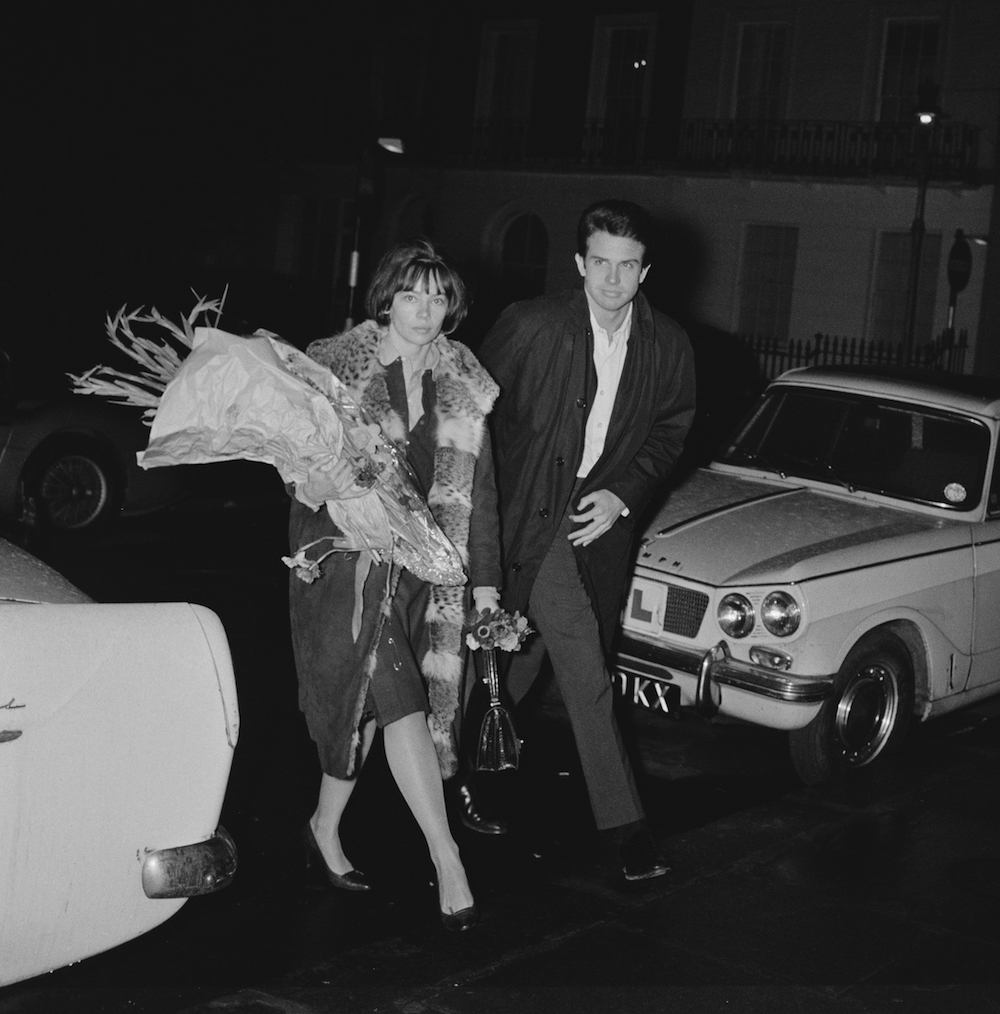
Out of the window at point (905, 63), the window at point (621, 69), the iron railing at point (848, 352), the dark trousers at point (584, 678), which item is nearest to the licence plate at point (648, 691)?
the dark trousers at point (584, 678)

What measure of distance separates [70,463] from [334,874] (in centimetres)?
693

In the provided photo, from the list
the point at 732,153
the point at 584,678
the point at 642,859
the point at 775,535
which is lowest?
the point at 642,859

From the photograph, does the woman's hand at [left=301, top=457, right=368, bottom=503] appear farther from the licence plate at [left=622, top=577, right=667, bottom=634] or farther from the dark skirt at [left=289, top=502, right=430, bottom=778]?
the licence plate at [left=622, top=577, right=667, bottom=634]

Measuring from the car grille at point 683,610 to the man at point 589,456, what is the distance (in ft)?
3.09

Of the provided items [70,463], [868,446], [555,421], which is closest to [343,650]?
[555,421]

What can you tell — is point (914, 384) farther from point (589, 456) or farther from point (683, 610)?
point (589, 456)

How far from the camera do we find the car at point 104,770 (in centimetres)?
261

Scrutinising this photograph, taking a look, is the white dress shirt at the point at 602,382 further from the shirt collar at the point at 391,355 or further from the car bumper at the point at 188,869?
the car bumper at the point at 188,869

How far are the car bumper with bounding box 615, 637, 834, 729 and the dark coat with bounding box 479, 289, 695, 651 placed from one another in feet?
3.21

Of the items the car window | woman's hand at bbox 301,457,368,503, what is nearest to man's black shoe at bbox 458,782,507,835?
woman's hand at bbox 301,457,368,503

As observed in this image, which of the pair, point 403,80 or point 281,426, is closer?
point 281,426

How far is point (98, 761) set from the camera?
8.87 feet

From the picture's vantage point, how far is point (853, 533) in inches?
244

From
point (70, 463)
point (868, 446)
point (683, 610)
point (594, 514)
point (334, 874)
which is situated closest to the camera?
point (334, 874)
